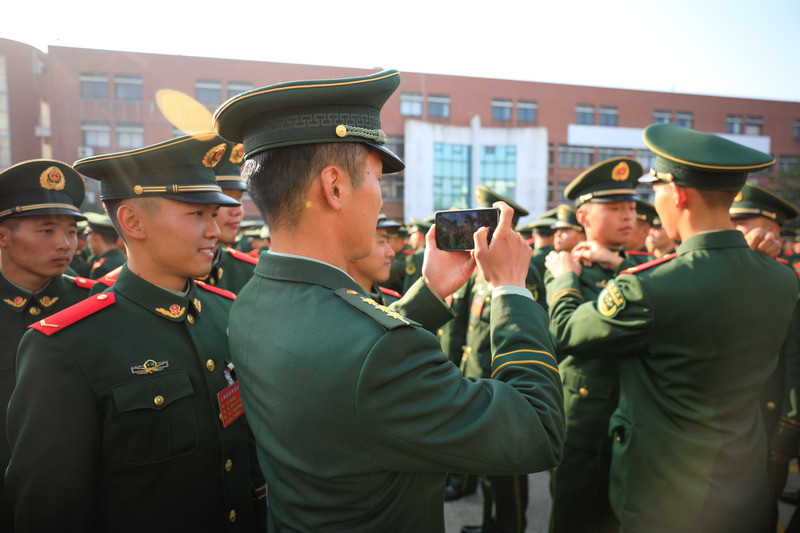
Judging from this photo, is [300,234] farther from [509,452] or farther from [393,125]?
[393,125]

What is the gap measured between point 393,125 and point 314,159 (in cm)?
3371

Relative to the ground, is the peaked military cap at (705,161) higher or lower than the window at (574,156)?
lower

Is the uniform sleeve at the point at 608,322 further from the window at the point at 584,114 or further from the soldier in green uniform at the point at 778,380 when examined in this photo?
the window at the point at 584,114

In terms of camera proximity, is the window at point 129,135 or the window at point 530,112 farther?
the window at point 530,112

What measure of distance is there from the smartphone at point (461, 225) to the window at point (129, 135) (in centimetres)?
3317

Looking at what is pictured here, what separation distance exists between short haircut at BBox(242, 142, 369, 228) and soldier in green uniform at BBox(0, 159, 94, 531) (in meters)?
2.52

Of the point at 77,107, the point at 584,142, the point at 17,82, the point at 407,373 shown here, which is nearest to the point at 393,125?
the point at 584,142

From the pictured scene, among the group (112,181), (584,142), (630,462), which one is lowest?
(630,462)

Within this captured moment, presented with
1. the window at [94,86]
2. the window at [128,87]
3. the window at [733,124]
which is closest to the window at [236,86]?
the window at [128,87]

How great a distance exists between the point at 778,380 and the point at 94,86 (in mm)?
36219

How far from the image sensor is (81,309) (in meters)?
1.94

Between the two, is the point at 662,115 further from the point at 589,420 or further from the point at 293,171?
the point at 293,171

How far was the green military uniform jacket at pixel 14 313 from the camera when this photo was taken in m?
2.56

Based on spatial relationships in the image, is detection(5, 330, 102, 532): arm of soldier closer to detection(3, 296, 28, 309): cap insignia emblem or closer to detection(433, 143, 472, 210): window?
detection(3, 296, 28, 309): cap insignia emblem
